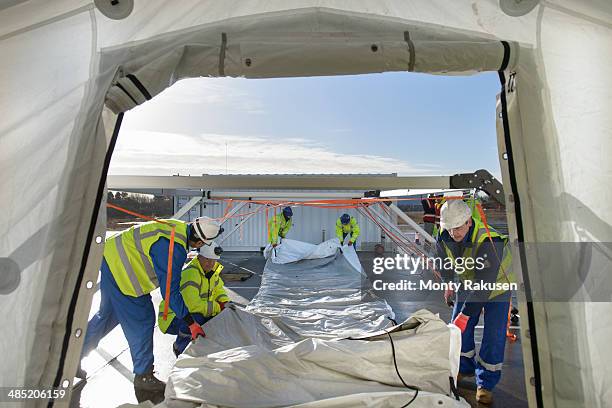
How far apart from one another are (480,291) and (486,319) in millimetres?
225

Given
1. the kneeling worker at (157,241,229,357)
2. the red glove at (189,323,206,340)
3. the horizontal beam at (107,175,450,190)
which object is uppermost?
the horizontal beam at (107,175,450,190)

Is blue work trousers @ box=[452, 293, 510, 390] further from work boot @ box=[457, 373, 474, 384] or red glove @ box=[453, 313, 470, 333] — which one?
work boot @ box=[457, 373, 474, 384]

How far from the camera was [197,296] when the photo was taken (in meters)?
3.30

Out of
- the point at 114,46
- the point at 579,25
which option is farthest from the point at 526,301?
the point at 114,46

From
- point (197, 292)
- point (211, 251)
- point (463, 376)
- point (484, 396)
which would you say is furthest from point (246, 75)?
point (463, 376)

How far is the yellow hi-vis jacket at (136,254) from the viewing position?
2.99 metres

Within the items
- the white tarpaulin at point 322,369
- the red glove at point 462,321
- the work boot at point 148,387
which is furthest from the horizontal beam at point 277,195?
the red glove at point 462,321

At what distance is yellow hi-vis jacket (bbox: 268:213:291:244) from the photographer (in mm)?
8805

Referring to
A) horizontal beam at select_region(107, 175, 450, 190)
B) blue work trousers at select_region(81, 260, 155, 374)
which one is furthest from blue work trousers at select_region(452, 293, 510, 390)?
blue work trousers at select_region(81, 260, 155, 374)

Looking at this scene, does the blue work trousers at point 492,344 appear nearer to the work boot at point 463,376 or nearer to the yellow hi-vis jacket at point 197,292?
the work boot at point 463,376

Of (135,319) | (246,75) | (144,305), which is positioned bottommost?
(135,319)

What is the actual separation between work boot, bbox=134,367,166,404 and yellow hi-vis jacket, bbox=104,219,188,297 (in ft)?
2.24

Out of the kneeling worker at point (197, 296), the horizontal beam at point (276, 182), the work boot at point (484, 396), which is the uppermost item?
the horizontal beam at point (276, 182)

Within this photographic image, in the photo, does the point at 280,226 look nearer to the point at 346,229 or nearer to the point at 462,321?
the point at 346,229
